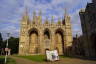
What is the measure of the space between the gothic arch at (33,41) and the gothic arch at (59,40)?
9258mm

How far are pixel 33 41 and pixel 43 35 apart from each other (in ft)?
19.1

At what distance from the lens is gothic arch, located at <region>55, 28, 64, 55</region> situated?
52.6m

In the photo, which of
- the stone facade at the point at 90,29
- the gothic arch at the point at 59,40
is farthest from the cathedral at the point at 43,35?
the stone facade at the point at 90,29

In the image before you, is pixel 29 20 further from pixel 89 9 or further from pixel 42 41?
pixel 89 9

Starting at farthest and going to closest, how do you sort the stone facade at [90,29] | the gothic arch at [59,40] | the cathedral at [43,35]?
the gothic arch at [59,40], the cathedral at [43,35], the stone facade at [90,29]

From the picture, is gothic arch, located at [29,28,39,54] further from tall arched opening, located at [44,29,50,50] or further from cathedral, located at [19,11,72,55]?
tall arched opening, located at [44,29,50,50]

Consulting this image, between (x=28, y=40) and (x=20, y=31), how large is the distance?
17.7 ft

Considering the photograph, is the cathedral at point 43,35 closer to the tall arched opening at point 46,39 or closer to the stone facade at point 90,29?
the tall arched opening at point 46,39

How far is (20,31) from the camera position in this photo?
4972 centimetres

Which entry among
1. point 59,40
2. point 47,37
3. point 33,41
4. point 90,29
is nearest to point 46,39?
point 47,37

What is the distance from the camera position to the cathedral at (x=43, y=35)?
161 ft

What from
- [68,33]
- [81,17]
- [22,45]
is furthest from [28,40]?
[81,17]

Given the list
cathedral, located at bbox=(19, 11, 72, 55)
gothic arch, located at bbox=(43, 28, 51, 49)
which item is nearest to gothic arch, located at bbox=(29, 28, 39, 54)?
cathedral, located at bbox=(19, 11, 72, 55)

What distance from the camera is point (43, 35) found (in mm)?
50812
